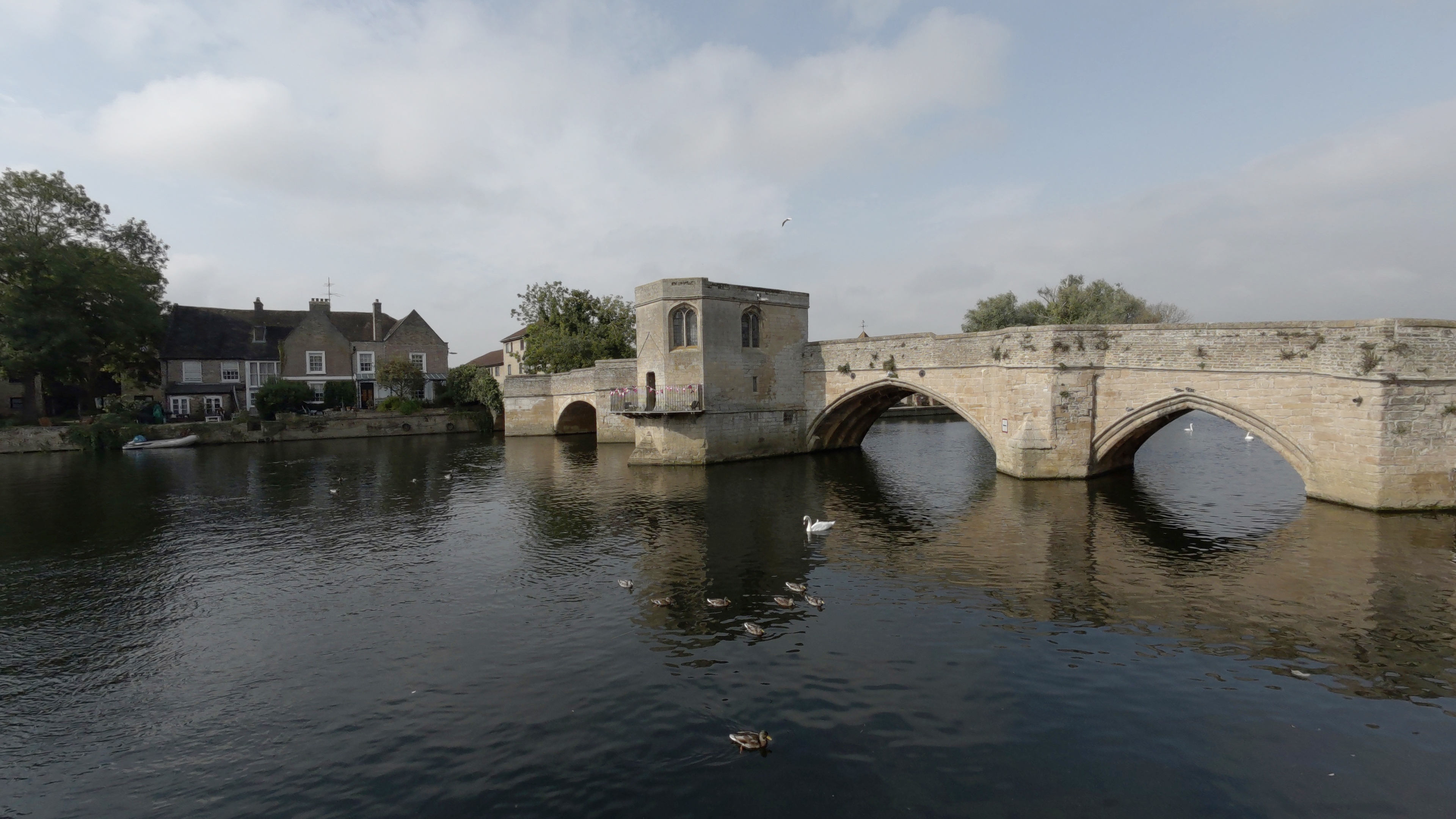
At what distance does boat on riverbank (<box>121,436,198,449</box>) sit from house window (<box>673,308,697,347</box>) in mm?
36861

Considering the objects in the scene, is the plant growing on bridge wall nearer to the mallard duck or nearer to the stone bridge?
the stone bridge

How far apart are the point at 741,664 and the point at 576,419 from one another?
136ft

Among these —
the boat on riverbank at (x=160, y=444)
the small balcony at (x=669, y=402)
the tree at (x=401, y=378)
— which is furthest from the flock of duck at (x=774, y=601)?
the tree at (x=401, y=378)

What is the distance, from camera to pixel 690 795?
8086 mm

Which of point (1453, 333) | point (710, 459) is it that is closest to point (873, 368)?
point (710, 459)

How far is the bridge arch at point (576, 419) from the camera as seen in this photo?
164ft

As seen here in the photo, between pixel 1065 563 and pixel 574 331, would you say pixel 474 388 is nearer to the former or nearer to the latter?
pixel 574 331

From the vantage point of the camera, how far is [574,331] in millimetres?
53000

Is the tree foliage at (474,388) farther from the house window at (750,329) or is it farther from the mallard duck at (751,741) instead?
the mallard duck at (751,741)

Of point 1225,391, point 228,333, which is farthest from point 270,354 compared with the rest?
point 1225,391

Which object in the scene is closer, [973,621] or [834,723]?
[834,723]

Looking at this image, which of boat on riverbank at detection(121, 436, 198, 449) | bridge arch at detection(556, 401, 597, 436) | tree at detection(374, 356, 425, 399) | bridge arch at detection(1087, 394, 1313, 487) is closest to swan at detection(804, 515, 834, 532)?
bridge arch at detection(1087, 394, 1313, 487)

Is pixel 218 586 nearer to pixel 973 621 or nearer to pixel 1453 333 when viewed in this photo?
pixel 973 621

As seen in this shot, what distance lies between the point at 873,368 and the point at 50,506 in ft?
111
